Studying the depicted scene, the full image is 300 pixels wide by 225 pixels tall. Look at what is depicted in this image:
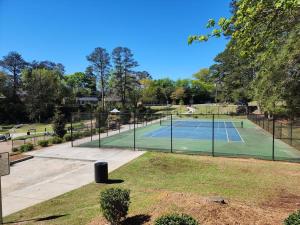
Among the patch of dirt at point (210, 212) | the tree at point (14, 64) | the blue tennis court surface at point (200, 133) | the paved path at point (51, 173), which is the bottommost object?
the paved path at point (51, 173)

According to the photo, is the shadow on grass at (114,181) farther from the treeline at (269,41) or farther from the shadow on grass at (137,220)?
the treeline at (269,41)

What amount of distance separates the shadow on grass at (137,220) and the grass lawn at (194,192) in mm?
28

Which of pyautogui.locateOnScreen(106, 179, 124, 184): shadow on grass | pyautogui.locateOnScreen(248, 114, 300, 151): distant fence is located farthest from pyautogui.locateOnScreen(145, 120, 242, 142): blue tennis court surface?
pyautogui.locateOnScreen(106, 179, 124, 184): shadow on grass

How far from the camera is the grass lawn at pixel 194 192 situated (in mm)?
6406

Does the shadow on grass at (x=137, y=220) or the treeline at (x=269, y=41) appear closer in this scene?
the treeline at (x=269, y=41)

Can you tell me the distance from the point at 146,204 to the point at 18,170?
1192cm

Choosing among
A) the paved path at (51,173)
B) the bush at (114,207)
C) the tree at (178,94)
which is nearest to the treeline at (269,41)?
the bush at (114,207)

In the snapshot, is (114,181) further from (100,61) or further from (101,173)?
(100,61)

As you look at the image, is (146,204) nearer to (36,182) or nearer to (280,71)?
(36,182)

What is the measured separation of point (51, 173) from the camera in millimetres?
15891

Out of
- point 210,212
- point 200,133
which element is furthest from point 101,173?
point 200,133

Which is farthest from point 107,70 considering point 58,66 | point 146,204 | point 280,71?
point 146,204

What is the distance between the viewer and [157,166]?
611 inches

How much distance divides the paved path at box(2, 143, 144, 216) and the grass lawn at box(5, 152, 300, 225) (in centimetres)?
93
